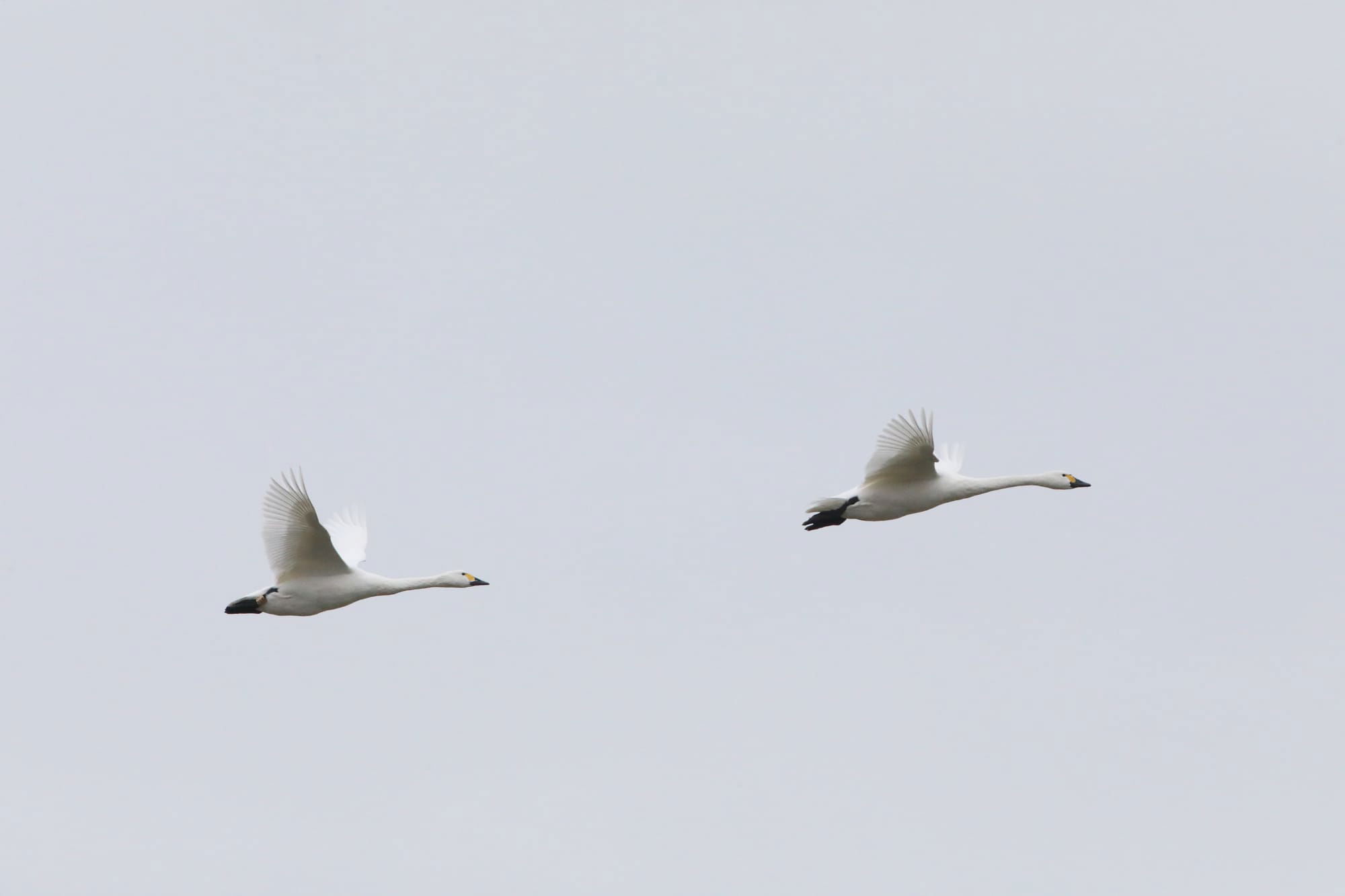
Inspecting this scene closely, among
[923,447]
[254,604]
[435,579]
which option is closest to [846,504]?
[923,447]

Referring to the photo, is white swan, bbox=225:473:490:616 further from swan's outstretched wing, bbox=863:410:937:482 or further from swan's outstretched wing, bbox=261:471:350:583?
swan's outstretched wing, bbox=863:410:937:482

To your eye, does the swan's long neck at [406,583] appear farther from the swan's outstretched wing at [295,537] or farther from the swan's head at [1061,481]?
the swan's head at [1061,481]

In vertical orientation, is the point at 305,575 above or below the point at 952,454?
below

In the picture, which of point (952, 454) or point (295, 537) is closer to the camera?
point (295, 537)

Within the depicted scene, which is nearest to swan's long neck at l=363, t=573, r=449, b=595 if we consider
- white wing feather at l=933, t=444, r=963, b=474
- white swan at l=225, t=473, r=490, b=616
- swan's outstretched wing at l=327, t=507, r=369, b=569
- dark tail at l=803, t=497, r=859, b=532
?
white swan at l=225, t=473, r=490, b=616

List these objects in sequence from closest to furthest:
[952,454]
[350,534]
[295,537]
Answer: [295,537] → [350,534] → [952,454]

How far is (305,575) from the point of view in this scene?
146 ft

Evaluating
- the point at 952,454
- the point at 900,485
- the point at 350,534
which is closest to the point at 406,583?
the point at 350,534

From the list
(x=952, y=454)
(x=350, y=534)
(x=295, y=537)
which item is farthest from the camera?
(x=952, y=454)

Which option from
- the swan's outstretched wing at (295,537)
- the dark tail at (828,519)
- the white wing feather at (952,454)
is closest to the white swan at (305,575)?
the swan's outstretched wing at (295,537)

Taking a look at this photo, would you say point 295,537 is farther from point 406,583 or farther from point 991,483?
point 991,483

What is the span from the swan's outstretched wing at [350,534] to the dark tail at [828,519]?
802 centimetres

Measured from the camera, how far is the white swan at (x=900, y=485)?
4503cm

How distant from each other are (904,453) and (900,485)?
92 centimetres
